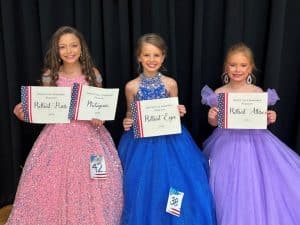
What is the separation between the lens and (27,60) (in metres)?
2.46

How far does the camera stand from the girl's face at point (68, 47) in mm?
2035

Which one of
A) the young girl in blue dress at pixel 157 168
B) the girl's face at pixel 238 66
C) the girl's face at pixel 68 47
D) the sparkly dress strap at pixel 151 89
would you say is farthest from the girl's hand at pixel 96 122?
the girl's face at pixel 238 66

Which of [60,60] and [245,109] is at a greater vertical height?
[60,60]

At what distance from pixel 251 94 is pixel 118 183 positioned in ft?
2.55

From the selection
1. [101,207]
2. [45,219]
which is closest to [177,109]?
[101,207]

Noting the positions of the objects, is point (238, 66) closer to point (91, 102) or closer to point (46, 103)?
point (91, 102)

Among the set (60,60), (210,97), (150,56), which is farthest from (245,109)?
(60,60)

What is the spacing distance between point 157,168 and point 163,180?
7 centimetres

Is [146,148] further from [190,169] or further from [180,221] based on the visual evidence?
A: [180,221]

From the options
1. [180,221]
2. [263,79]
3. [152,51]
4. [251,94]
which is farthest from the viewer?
[263,79]

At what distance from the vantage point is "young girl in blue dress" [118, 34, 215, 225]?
5.95ft

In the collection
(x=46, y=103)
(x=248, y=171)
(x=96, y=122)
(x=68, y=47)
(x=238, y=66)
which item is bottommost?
(x=248, y=171)

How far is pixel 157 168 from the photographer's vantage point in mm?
1897

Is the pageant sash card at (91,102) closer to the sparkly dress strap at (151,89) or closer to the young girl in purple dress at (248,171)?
the sparkly dress strap at (151,89)
